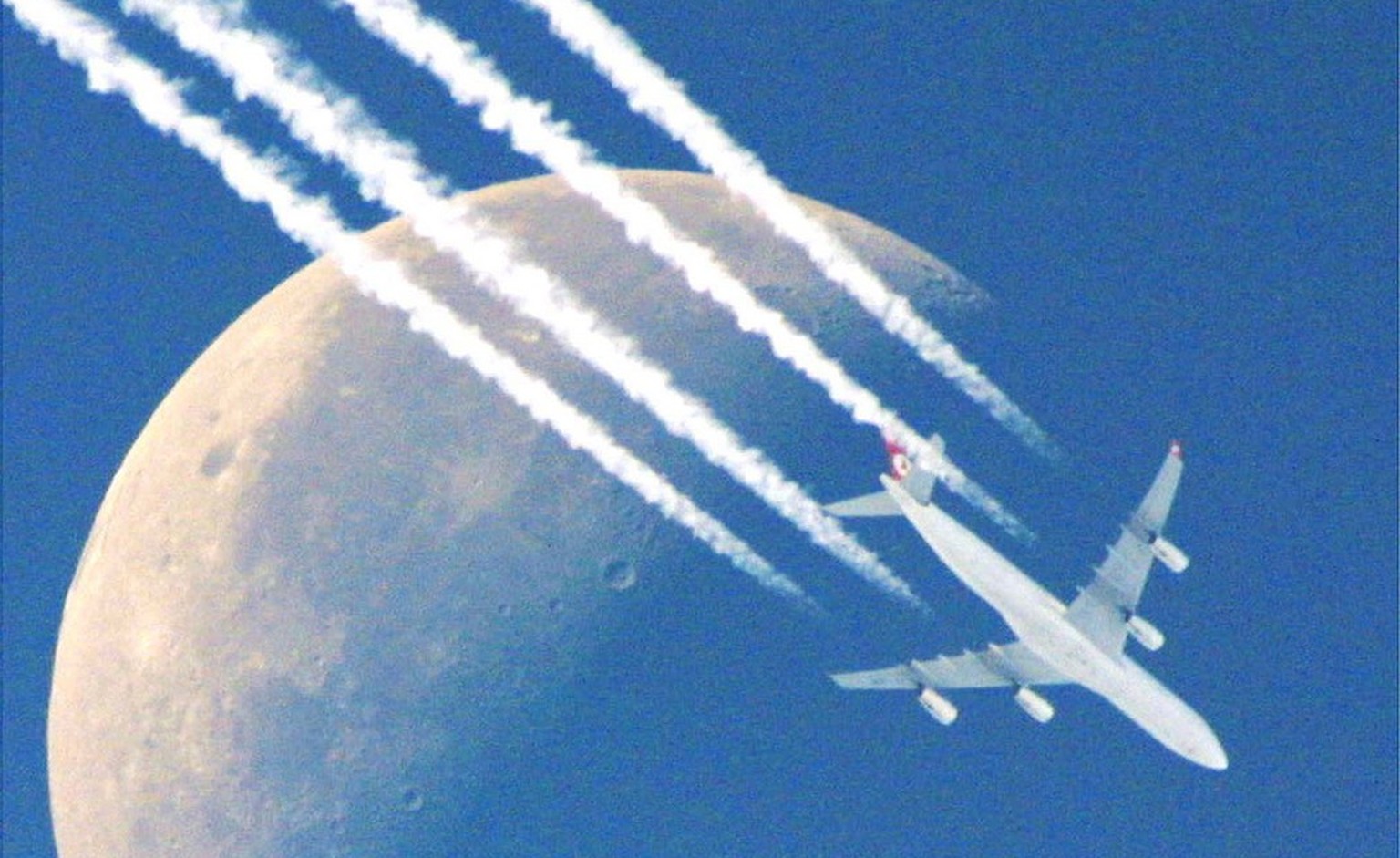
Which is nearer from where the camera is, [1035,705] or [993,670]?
[1035,705]

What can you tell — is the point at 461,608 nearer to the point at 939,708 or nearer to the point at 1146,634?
the point at 939,708

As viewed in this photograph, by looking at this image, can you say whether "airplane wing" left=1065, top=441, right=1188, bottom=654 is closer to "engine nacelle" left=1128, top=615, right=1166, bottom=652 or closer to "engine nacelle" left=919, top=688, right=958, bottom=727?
"engine nacelle" left=1128, top=615, right=1166, bottom=652

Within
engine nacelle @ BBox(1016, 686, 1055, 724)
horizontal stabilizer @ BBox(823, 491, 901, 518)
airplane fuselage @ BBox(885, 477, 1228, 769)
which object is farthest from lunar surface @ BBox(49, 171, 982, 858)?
engine nacelle @ BBox(1016, 686, 1055, 724)

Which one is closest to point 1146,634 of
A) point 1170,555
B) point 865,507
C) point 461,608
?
point 1170,555

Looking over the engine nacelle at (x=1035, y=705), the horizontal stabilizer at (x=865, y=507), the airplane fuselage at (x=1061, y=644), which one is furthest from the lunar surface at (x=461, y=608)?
the engine nacelle at (x=1035, y=705)

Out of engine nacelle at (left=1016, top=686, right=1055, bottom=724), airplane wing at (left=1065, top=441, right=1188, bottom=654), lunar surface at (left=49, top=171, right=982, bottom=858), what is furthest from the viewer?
airplane wing at (left=1065, top=441, right=1188, bottom=654)

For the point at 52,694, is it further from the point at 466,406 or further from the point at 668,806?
the point at 668,806
